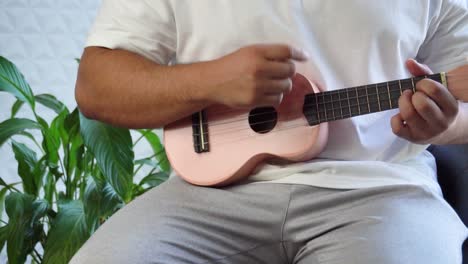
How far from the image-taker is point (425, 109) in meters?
0.81

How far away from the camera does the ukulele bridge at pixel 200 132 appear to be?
99 centimetres

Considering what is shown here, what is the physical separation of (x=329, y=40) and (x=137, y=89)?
0.34 m

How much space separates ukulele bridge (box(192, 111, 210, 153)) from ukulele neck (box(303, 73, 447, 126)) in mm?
186

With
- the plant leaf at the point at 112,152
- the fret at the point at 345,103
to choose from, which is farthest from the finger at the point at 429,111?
the plant leaf at the point at 112,152

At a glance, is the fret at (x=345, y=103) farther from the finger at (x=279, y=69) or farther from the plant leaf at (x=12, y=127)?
the plant leaf at (x=12, y=127)

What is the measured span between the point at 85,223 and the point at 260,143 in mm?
598

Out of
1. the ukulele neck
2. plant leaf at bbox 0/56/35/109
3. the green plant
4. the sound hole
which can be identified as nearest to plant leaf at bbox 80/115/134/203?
the green plant

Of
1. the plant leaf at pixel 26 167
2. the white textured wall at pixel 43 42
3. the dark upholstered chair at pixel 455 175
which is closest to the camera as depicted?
the dark upholstered chair at pixel 455 175

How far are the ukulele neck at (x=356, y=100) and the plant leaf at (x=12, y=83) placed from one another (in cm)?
86

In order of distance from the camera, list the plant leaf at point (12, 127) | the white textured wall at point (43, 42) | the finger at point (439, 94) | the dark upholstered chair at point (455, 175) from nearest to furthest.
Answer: the finger at point (439, 94)
the dark upholstered chair at point (455, 175)
the plant leaf at point (12, 127)
the white textured wall at point (43, 42)

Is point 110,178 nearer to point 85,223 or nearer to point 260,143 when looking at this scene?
point 85,223

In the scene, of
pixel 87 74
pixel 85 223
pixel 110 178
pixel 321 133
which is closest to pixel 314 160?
pixel 321 133

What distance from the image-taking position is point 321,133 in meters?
0.90

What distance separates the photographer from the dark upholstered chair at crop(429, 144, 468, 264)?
100cm
